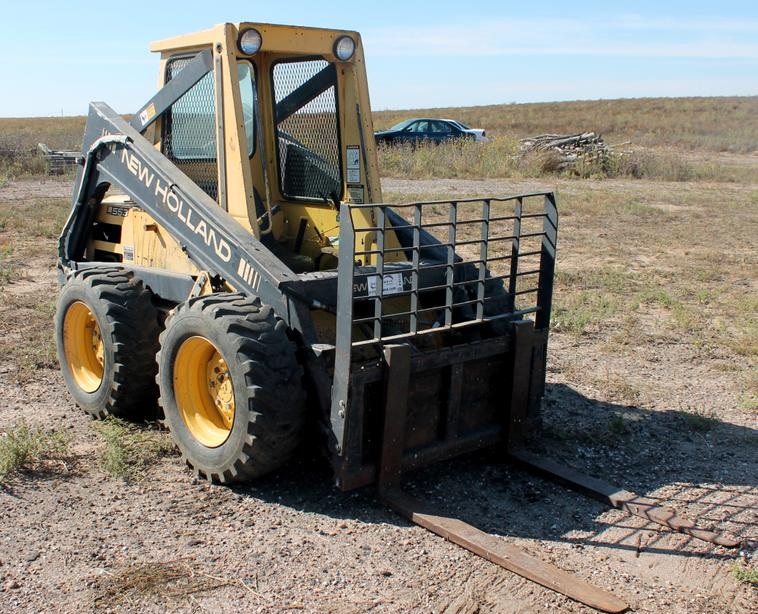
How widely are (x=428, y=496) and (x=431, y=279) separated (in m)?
1.33

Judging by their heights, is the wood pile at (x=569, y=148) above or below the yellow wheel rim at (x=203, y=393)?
above

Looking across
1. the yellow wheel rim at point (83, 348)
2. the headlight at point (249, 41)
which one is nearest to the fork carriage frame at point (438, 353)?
the headlight at point (249, 41)

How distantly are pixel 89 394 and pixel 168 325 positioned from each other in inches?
49.1

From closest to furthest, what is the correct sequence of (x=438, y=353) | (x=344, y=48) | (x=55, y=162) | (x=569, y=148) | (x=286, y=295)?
(x=286, y=295) < (x=438, y=353) < (x=344, y=48) < (x=55, y=162) < (x=569, y=148)

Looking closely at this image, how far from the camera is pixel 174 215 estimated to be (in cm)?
546

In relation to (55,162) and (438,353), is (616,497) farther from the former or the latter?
(55,162)

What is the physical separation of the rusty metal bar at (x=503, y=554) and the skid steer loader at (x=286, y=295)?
0.04 feet

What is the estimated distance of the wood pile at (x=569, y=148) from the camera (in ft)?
82.2

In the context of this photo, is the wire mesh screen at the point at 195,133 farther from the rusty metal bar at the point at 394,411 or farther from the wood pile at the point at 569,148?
the wood pile at the point at 569,148

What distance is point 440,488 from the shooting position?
492cm

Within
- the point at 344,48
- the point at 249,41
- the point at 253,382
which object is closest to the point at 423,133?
the point at 344,48

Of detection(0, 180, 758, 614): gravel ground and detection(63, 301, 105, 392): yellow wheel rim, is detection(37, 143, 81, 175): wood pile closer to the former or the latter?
detection(63, 301, 105, 392): yellow wheel rim

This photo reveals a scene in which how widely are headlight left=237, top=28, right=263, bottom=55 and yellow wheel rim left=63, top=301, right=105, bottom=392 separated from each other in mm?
2161

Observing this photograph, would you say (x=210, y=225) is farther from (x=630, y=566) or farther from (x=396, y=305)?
(x=630, y=566)
